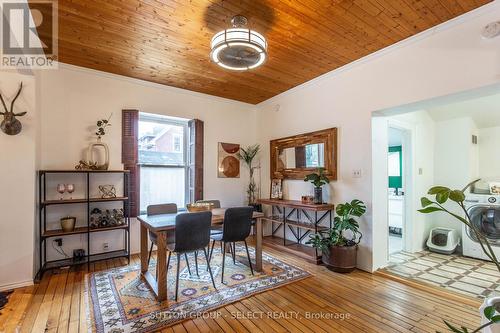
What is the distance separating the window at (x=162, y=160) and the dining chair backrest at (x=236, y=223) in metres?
1.93

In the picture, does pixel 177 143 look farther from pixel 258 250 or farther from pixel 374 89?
pixel 374 89

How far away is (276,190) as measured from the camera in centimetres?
480

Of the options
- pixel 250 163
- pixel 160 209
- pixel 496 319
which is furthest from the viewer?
pixel 250 163

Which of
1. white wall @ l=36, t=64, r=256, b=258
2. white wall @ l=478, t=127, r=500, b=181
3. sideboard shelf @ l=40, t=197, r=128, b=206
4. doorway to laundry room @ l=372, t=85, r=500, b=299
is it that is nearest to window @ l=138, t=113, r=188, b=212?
white wall @ l=36, t=64, r=256, b=258

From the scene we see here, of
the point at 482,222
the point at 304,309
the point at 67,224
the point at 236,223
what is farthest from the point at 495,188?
the point at 67,224

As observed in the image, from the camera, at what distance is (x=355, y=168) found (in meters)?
3.49

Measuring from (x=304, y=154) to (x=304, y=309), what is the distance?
2.56 meters

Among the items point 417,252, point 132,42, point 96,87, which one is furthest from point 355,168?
point 96,87

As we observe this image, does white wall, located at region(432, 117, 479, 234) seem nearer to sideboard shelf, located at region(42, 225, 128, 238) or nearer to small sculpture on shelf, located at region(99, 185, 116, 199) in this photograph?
sideboard shelf, located at region(42, 225, 128, 238)

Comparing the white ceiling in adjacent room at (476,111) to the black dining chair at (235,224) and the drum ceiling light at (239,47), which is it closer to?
the drum ceiling light at (239,47)

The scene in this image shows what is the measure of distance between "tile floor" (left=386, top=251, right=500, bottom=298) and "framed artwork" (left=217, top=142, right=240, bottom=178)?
10.3ft

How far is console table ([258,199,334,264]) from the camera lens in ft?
12.0

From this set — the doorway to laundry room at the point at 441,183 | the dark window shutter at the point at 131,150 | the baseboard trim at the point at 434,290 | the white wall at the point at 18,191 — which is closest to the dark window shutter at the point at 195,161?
the dark window shutter at the point at 131,150

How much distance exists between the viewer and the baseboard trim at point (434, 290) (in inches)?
96.5
